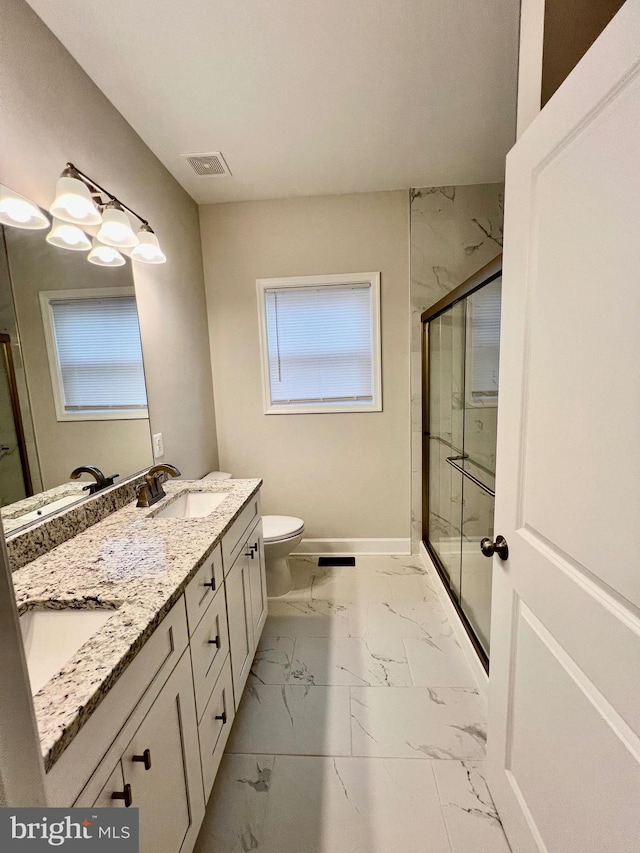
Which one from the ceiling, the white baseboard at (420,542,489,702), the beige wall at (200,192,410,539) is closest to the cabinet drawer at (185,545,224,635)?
the white baseboard at (420,542,489,702)

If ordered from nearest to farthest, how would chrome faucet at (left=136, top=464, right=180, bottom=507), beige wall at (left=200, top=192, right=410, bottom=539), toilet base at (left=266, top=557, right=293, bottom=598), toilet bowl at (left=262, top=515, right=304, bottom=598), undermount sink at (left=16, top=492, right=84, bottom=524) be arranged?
1. undermount sink at (left=16, top=492, right=84, bottom=524)
2. chrome faucet at (left=136, top=464, right=180, bottom=507)
3. toilet bowl at (left=262, top=515, right=304, bottom=598)
4. toilet base at (left=266, top=557, right=293, bottom=598)
5. beige wall at (left=200, top=192, right=410, bottom=539)

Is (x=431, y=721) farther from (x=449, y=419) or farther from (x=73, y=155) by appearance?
(x=73, y=155)

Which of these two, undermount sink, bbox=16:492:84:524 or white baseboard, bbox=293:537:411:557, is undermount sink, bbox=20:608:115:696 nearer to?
undermount sink, bbox=16:492:84:524

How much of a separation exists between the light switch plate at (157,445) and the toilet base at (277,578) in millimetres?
974

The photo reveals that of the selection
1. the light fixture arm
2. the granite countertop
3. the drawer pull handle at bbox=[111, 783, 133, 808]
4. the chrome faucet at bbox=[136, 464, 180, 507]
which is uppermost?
the light fixture arm

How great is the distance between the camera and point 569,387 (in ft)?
2.53

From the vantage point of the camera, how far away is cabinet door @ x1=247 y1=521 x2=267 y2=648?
5.76ft

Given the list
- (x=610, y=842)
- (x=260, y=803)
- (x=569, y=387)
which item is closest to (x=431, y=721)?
(x=260, y=803)

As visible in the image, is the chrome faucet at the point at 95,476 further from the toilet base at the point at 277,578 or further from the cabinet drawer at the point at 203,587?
the toilet base at the point at 277,578

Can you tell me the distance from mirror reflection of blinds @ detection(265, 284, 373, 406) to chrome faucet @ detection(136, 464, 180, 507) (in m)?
1.23

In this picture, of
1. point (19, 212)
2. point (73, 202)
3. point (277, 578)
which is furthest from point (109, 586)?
point (277, 578)

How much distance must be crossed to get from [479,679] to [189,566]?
1419 mm

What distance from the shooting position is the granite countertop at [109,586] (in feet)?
2.02

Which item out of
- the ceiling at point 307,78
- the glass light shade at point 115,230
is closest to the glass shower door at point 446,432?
the ceiling at point 307,78
